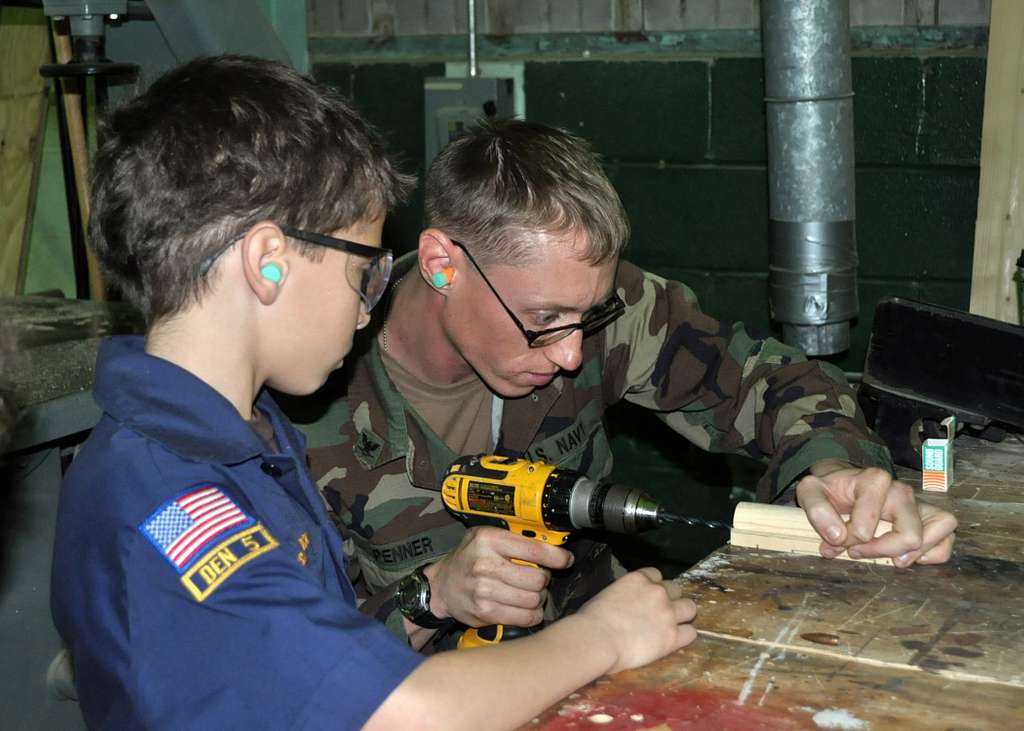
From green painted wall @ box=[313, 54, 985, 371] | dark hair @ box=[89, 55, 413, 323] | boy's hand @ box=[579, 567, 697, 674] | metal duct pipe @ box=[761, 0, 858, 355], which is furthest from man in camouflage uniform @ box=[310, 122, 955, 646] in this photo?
green painted wall @ box=[313, 54, 985, 371]

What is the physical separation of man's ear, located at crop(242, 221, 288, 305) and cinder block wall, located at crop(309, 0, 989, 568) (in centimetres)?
252

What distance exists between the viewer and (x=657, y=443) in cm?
404

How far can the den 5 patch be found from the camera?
1248 mm

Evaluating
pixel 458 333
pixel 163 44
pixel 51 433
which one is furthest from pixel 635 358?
pixel 163 44

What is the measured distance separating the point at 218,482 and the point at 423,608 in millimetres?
710

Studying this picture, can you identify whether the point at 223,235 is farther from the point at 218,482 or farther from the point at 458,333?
the point at 458,333

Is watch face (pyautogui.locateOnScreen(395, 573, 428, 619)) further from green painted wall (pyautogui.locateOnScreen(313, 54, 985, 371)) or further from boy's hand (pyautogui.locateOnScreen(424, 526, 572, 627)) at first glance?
green painted wall (pyautogui.locateOnScreen(313, 54, 985, 371))

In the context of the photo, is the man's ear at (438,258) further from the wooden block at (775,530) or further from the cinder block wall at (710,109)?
the cinder block wall at (710,109)

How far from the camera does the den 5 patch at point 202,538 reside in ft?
4.09

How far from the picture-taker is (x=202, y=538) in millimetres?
1263

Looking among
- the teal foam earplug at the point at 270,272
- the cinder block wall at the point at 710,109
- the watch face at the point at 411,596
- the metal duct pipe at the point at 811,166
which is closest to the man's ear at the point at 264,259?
the teal foam earplug at the point at 270,272

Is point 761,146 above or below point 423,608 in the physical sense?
above

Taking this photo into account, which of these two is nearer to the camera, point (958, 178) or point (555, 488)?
point (555, 488)

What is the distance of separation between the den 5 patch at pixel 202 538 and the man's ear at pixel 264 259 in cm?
25
